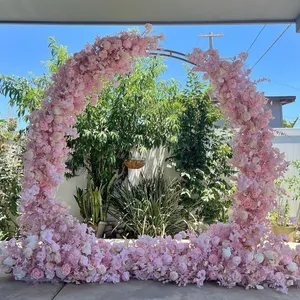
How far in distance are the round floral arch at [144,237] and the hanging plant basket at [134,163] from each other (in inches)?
109

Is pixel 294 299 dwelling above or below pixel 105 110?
below

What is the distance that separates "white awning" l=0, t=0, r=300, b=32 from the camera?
6.49 feet

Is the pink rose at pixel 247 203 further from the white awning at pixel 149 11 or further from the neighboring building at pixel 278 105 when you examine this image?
the neighboring building at pixel 278 105

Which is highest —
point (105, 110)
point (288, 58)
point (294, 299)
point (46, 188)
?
point (288, 58)

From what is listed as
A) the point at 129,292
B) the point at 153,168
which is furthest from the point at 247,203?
the point at 153,168

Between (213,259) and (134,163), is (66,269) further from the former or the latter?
(134,163)

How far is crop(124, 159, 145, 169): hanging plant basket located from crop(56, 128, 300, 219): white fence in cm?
21

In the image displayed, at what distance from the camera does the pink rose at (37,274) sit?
1.65 metres

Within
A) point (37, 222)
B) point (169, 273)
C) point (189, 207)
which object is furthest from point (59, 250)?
point (189, 207)

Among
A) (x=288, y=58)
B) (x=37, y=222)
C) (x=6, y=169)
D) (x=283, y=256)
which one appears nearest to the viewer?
(x=283, y=256)

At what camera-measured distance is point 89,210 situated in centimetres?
468

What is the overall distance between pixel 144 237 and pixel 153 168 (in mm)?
3093

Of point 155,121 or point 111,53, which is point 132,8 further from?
point 155,121

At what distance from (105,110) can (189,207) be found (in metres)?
1.97
